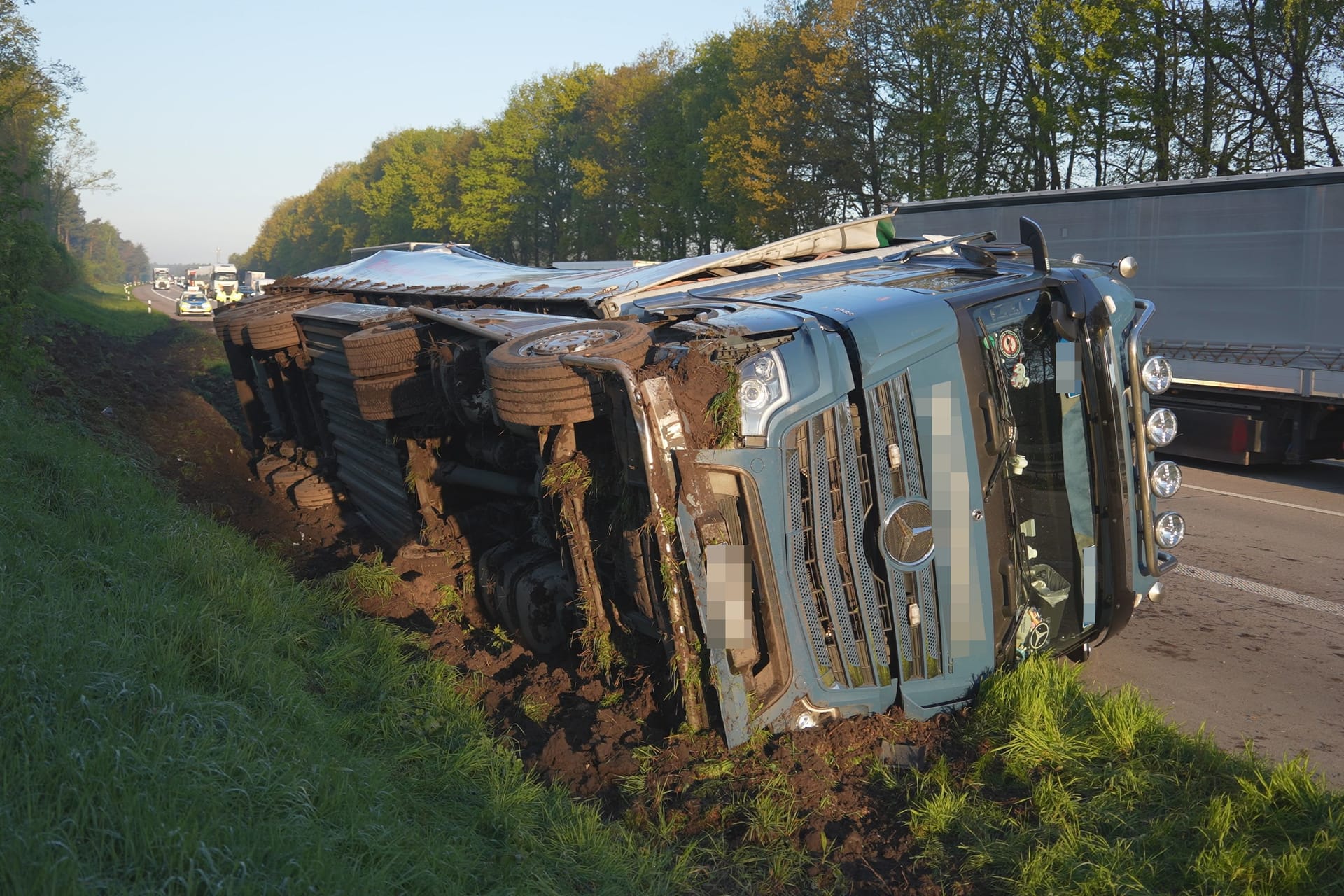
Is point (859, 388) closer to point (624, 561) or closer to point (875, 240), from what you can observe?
point (624, 561)

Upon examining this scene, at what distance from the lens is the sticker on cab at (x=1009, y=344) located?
428 centimetres

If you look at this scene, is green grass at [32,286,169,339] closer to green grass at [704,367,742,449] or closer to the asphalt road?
green grass at [704,367,742,449]

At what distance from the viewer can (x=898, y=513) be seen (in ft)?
12.7

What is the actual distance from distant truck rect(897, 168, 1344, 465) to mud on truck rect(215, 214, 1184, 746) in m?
7.04

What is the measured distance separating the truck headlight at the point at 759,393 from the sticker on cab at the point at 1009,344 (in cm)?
105

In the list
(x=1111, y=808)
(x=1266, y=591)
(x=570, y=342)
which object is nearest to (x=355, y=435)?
(x=570, y=342)

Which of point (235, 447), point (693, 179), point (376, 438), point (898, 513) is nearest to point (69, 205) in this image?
point (693, 179)

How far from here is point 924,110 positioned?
23.6 metres

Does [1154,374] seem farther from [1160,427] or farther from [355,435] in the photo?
[355,435]

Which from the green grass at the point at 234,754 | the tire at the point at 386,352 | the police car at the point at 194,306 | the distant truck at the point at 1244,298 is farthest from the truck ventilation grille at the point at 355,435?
the police car at the point at 194,306

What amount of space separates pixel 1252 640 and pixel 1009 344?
2.63m

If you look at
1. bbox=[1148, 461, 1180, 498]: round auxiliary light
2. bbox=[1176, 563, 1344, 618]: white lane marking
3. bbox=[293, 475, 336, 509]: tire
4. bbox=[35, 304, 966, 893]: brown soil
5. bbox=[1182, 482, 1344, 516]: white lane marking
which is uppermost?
bbox=[1148, 461, 1180, 498]: round auxiliary light

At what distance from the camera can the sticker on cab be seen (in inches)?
168

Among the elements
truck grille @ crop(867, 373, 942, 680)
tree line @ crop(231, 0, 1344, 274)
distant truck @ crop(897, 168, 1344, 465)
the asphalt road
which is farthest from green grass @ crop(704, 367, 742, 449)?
tree line @ crop(231, 0, 1344, 274)
